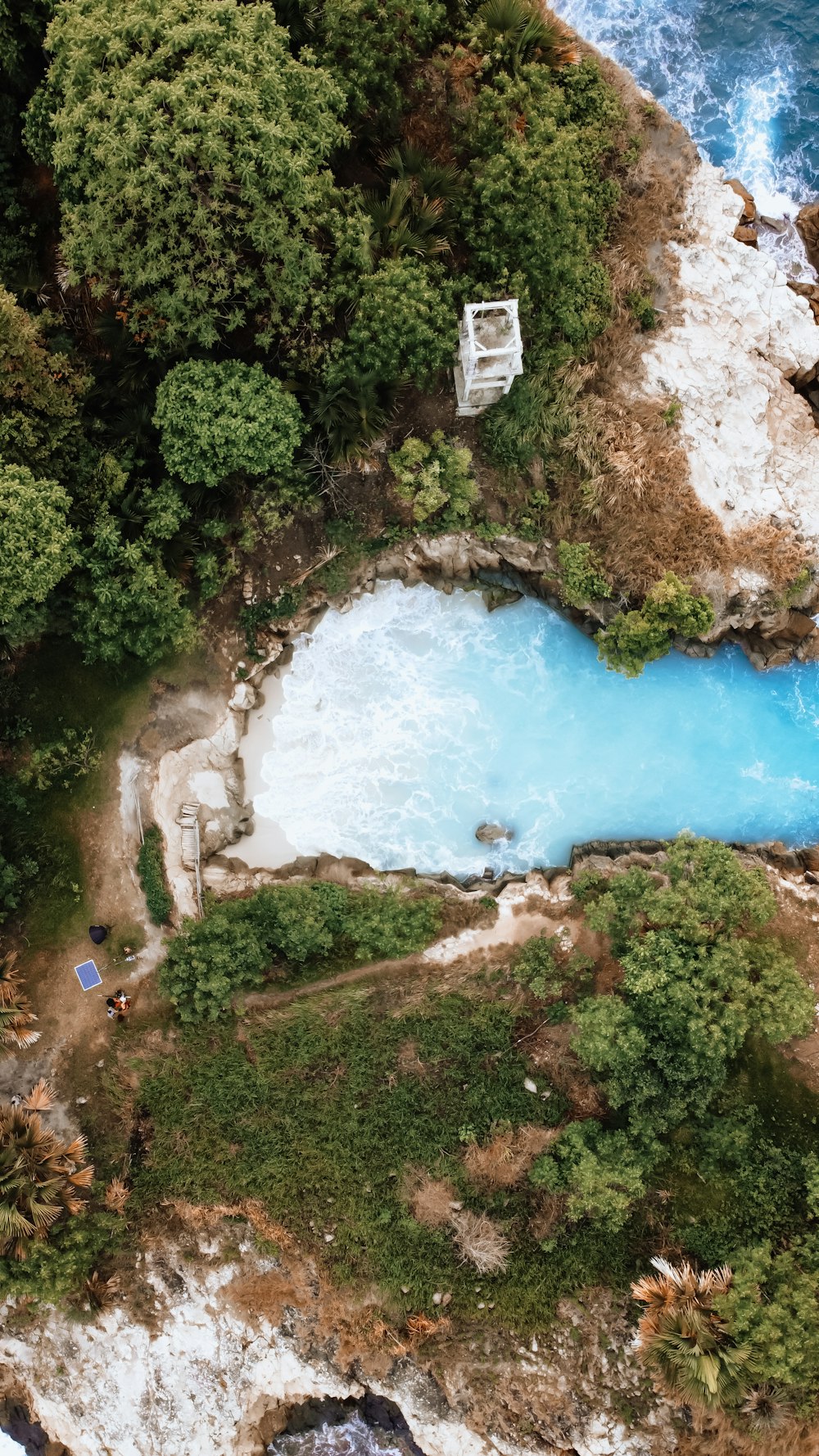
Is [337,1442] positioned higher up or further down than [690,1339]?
further down

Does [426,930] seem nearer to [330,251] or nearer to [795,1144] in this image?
[795,1144]

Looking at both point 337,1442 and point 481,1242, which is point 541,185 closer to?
point 481,1242

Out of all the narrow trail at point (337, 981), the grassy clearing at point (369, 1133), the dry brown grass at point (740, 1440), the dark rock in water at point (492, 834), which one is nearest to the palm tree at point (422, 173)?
the dark rock in water at point (492, 834)

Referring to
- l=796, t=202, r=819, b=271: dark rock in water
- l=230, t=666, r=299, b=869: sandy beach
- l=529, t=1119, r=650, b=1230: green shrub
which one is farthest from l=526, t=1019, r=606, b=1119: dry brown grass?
l=796, t=202, r=819, b=271: dark rock in water

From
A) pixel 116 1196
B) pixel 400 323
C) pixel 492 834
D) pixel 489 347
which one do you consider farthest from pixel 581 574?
pixel 116 1196

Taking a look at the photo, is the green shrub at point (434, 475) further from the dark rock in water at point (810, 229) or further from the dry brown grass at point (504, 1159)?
the dry brown grass at point (504, 1159)
